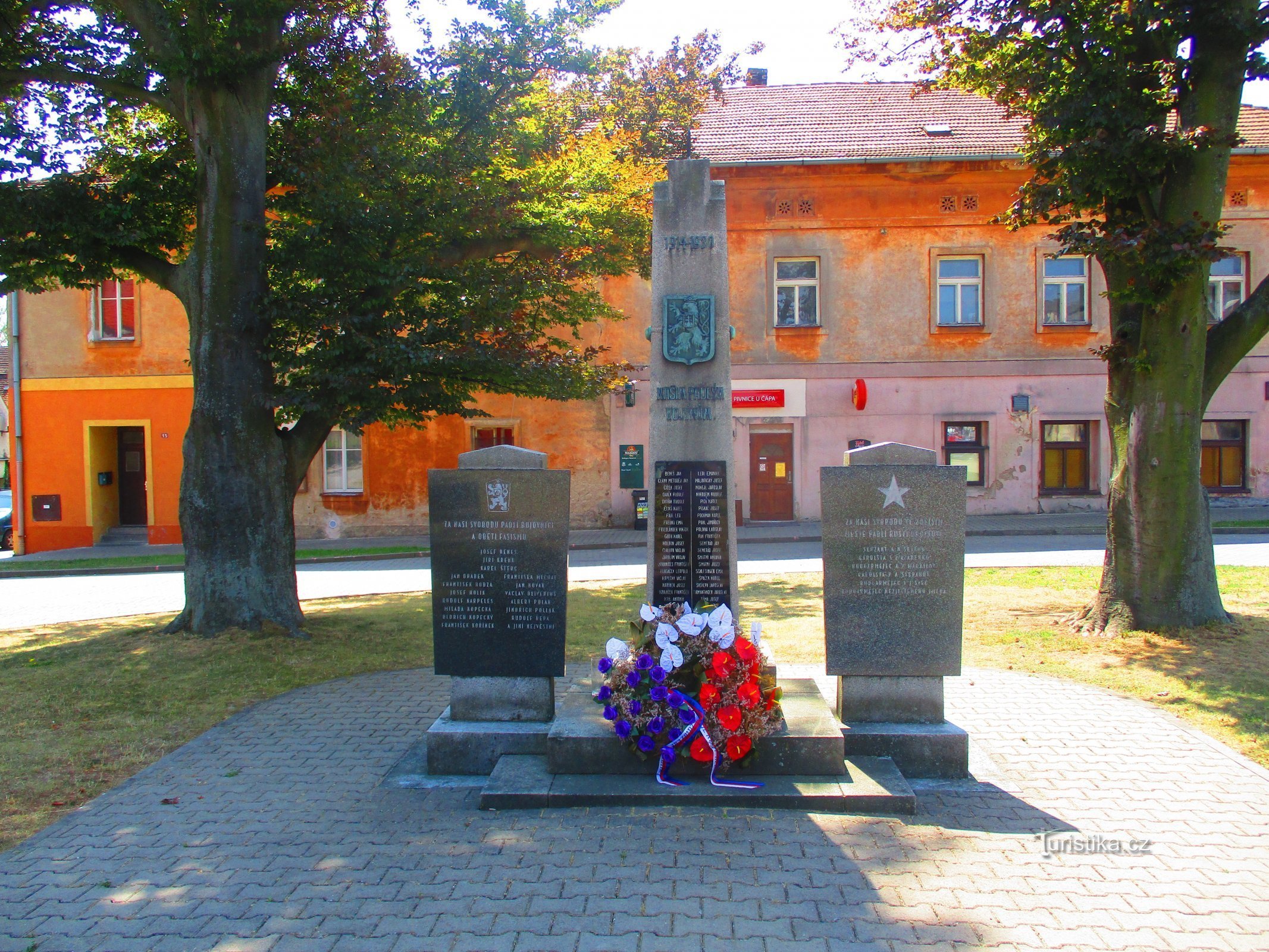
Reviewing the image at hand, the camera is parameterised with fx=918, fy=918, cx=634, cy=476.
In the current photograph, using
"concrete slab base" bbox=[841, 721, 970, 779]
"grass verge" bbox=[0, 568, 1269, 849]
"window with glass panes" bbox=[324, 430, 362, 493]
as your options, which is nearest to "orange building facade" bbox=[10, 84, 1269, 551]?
"window with glass panes" bbox=[324, 430, 362, 493]

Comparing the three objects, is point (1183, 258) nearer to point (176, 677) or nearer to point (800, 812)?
point (800, 812)

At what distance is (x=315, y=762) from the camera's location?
5.60 metres

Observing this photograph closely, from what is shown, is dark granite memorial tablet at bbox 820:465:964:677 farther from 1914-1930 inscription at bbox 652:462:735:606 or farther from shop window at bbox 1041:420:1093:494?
shop window at bbox 1041:420:1093:494

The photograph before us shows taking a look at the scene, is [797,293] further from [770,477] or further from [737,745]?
[737,745]

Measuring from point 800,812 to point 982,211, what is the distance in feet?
62.5

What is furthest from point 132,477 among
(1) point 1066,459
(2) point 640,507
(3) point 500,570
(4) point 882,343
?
(1) point 1066,459

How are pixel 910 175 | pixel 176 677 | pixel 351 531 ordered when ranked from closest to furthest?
pixel 176 677 < pixel 910 175 < pixel 351 531

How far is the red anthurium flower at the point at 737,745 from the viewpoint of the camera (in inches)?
190

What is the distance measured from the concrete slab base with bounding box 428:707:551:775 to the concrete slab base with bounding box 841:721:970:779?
71.5 inches

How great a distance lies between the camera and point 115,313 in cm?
2219

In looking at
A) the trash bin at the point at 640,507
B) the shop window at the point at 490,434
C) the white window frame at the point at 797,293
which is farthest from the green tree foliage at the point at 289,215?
the shop window at the point at 490,434

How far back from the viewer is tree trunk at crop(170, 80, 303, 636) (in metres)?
9.14

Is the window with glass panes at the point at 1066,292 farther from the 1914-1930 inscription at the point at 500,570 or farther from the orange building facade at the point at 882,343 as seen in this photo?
the 1914-1930 inscription at the point at 500,570

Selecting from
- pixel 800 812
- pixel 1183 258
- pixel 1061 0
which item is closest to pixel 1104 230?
pixel 1183 258
